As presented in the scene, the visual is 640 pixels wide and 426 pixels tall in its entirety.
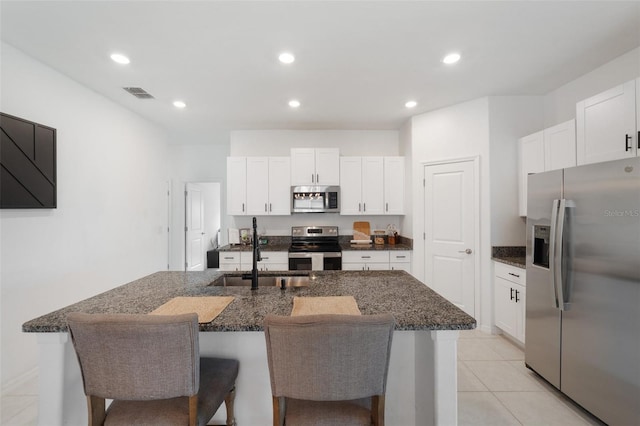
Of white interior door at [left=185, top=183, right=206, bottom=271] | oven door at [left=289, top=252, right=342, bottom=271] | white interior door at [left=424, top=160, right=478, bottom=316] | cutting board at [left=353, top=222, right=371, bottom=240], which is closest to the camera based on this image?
white interior door at [left=424, top=160, right=478, bottom=316]

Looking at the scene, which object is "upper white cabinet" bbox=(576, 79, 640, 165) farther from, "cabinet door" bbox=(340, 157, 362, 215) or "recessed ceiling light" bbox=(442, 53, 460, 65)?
"cabinet door" bbox=(340, 157, 362, 215)

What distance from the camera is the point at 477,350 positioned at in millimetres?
2816

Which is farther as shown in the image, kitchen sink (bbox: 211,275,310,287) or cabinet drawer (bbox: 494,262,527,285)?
cabinet drawer (bbox: 494,262,527,285)

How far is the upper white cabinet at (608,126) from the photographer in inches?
75.9

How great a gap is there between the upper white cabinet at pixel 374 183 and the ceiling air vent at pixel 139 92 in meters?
2.62

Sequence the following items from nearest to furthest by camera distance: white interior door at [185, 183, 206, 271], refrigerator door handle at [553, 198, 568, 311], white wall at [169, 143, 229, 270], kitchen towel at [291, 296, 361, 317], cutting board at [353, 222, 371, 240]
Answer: kitchen towel at [291, 296, 361, 317]
refrigerator door handle at [553, 198, 568, 311]
cutting board at [353, 222, 371, 240]
white wall at [169, 143, 229, 270]
white interior door at [185, 183, 206, 271]

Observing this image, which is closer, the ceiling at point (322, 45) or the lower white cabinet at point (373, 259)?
the ceiling at point (322, 45)

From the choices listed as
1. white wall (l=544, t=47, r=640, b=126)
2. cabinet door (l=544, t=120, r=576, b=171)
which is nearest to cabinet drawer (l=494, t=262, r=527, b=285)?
cabinet door (l=544, t=120, r=576, b=171)

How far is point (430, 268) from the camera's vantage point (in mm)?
3674

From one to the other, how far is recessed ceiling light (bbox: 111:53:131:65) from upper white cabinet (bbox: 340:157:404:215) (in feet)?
9.05

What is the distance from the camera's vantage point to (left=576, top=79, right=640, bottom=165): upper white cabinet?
75.9 inches

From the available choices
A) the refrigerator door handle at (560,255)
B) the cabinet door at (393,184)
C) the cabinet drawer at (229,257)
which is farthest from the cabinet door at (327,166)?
the refrigerator door handle at (560,255)

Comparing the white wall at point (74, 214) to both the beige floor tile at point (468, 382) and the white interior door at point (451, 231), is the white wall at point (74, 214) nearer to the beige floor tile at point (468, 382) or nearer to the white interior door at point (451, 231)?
the beige floor tile at point (468, 382)

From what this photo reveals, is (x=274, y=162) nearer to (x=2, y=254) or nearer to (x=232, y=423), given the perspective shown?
(x=2, y=254)
